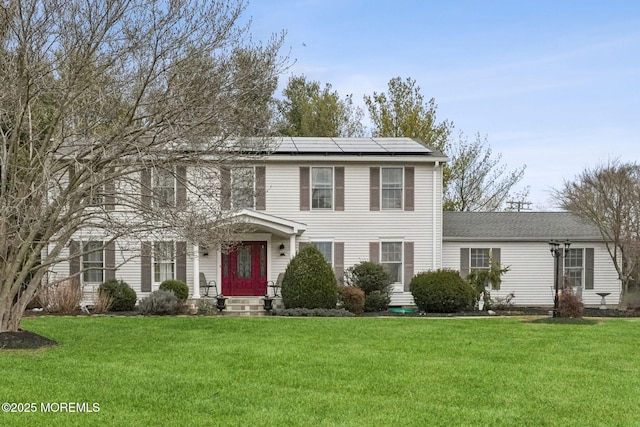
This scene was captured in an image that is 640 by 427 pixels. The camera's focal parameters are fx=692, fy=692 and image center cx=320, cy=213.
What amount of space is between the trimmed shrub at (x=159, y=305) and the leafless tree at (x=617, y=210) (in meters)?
13.8

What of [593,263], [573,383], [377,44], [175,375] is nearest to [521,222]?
[593,263]

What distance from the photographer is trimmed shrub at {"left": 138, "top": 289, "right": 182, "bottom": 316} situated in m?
19.0

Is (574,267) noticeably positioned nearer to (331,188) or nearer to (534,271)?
(534,271)

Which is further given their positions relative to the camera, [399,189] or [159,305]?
[399,189]

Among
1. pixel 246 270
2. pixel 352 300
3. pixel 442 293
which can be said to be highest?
pixel 246 270

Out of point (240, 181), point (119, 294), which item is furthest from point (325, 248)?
point (240, 181)

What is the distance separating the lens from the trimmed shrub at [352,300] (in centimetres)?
1945

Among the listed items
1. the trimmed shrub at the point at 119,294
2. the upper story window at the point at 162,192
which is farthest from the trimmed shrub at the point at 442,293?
the upper story window at the point at 162,192

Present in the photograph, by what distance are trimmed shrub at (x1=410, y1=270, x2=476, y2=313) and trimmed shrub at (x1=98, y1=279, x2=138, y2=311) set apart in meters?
8.40

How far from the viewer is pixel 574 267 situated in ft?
77.9

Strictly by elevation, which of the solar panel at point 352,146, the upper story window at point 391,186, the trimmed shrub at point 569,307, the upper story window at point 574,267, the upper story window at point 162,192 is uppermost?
the solar panel at point 352,146

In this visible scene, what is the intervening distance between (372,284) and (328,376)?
11.4 meters

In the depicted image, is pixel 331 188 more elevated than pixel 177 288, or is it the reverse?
pixel 331 188

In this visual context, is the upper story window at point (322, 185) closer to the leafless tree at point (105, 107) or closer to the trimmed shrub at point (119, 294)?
the trimmed shrub at point (119, 294)
